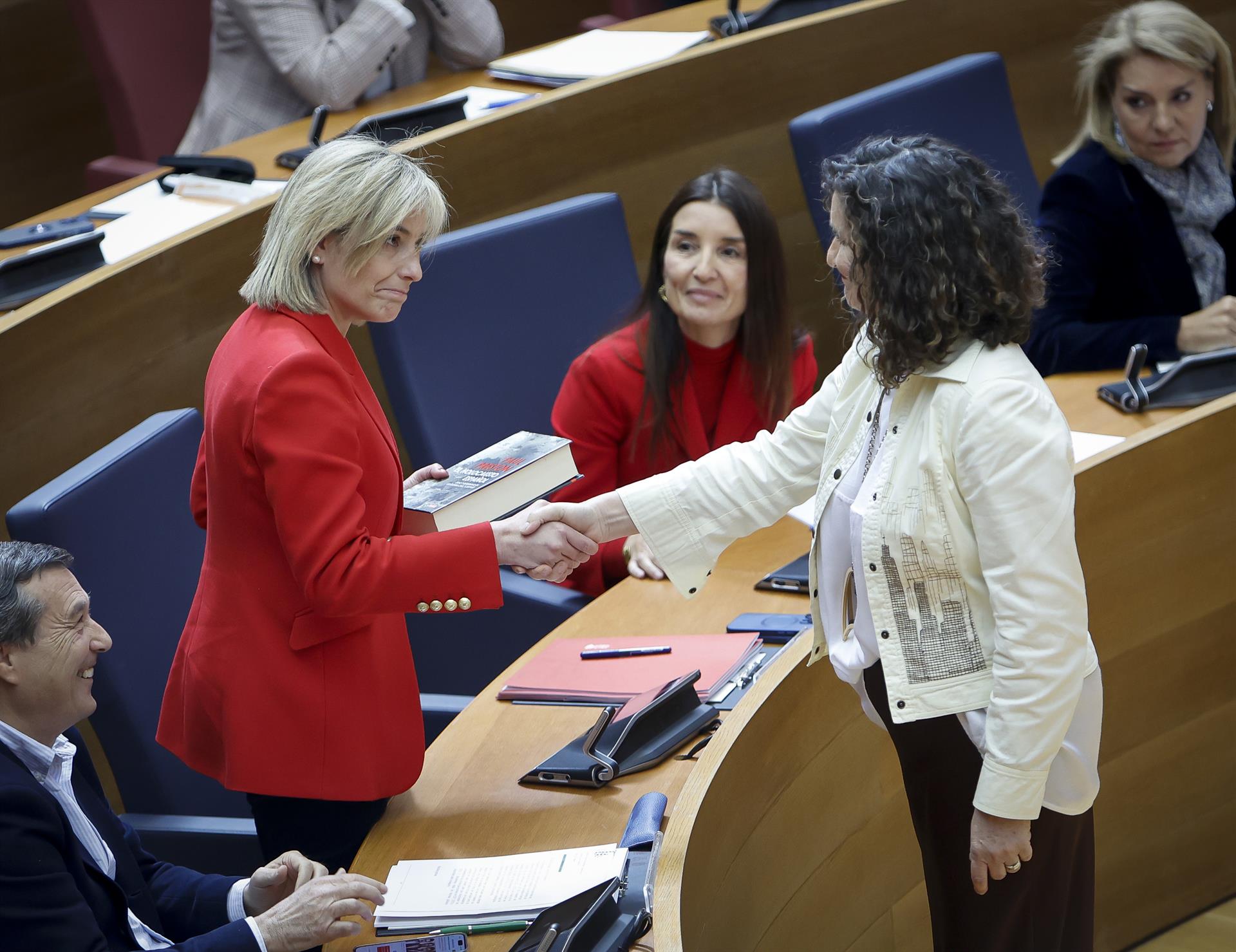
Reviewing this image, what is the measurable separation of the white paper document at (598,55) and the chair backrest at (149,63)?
3.12 ft

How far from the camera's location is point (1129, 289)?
2967mm

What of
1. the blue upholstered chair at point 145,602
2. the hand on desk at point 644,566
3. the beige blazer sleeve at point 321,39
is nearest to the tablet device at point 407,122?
the beige blazer sleeve at point 321,39

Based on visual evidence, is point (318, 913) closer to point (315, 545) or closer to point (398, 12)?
point (315, 545)

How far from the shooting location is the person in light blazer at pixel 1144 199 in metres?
2.80

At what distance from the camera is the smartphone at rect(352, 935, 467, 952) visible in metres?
1.45

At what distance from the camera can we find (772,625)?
2070mm

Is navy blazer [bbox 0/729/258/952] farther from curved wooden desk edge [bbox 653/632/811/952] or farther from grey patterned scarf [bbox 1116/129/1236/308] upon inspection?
grey patterned scarf [bbox 1116/129/1236/308]

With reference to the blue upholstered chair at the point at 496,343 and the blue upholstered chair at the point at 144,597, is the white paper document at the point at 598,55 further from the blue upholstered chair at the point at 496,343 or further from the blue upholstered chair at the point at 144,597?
the blue upholstered chair at the point at 144,597

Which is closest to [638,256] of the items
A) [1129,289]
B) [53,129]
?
[1129,289]

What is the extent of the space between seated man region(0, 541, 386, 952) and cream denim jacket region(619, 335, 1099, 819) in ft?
2.14

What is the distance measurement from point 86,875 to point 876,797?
1076 mm

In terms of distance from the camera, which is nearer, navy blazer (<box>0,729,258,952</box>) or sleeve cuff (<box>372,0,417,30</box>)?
navy blazer (<box>0,729,258,952</box>)

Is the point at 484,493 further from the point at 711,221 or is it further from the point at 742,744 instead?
the point at 711,221

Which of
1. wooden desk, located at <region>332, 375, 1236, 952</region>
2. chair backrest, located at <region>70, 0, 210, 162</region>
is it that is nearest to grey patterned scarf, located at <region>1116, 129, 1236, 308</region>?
wooden desk, located at <region>332, 375, 1236, 952</region>
